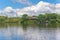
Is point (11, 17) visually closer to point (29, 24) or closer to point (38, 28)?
point (29, 24)

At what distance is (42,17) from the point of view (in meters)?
7.73

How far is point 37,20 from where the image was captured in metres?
7.67

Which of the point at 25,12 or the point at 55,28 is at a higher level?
the point at 25,12

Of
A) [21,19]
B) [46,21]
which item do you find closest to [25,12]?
[21,19]

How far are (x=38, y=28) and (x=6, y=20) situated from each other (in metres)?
1.72

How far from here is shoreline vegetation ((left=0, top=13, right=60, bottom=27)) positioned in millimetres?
7535

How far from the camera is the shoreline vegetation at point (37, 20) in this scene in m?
7.54

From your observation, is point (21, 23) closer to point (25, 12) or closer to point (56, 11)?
point (25, 12)

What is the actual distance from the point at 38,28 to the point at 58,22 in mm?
1084

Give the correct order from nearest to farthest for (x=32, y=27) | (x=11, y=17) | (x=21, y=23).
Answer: (x=11, y=17) < (x=21, y=23) < (x=32, y=27)

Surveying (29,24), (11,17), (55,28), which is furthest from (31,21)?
(55,28)

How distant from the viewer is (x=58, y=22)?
800cm

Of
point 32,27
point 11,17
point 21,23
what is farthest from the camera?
point 32,27

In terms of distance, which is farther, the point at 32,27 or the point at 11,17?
the point at 32,27
